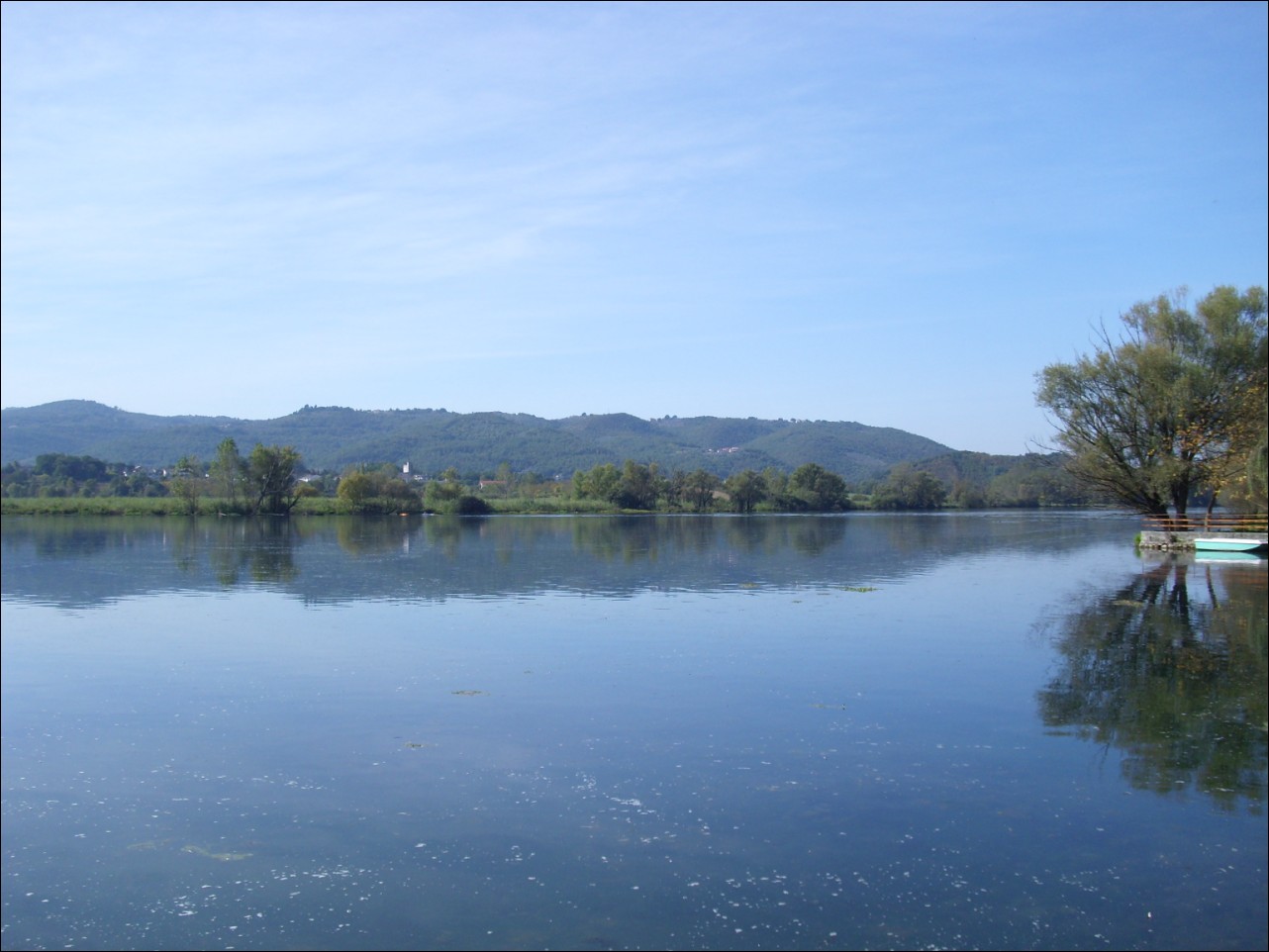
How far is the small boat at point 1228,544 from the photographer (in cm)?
3509

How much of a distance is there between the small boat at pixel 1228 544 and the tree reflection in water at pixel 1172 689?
12870mm

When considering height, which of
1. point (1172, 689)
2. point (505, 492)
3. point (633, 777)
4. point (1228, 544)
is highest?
point (505, 492)

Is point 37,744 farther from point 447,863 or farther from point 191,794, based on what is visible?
point 447,863

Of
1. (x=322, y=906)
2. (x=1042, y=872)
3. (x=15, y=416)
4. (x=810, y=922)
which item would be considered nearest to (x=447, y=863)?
(x=322, y=906)

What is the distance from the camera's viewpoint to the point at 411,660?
15.6 metres

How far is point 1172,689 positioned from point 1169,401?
97.4ft

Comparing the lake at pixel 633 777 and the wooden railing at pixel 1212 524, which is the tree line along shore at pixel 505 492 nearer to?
the wooden railing at pixel 1212 524

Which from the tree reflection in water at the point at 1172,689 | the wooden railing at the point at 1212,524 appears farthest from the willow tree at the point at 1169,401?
the tree reflection in water at the point at 1172,689

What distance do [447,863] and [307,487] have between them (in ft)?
287

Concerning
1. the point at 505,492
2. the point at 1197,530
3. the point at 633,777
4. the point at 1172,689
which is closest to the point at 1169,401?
the point at 1197,530

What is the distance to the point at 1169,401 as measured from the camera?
38.9 metres

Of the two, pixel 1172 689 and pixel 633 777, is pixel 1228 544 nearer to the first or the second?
pixel 1172 689

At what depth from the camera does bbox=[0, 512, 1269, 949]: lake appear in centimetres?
660

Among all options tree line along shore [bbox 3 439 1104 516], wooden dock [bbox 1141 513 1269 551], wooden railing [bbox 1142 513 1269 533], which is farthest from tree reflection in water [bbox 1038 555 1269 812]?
tree line along shore [bbox 3 439 1104 516]
